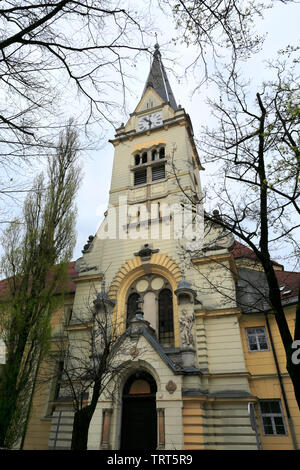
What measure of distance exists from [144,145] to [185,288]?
44.7ft

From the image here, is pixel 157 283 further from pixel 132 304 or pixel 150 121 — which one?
pixel 150 121

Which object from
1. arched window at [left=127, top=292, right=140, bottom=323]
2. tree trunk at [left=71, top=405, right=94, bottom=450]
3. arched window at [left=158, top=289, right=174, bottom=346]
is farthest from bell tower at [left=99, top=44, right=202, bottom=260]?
tree trunk at [left=71, top=405, right=94, bottom=450]

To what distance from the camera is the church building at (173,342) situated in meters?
11.9

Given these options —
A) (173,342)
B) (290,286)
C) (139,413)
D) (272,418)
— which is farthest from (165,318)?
(290,286)

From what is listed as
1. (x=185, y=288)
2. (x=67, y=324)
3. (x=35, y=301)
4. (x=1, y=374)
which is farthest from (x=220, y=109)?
(x=67, y=324)

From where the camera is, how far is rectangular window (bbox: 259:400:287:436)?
12.6 meters

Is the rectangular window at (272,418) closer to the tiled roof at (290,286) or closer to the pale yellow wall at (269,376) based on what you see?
the pale yellow wall at (269,376)

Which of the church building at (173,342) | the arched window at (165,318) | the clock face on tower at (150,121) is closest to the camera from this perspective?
the church building at (173,342)

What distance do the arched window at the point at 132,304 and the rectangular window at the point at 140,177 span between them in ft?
28.5

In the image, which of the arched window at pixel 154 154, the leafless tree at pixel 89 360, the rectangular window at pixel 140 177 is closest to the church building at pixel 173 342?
the leafless tree at pixel 89 360

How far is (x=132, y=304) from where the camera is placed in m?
16.9

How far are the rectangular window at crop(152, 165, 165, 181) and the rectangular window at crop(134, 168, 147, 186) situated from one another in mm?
688

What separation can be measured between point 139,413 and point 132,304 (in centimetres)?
551
